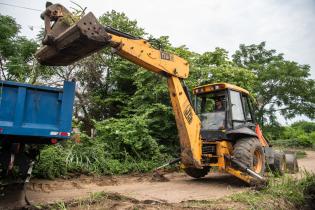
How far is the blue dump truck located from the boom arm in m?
0.64

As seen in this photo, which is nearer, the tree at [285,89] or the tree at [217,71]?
the tree at [217,71]

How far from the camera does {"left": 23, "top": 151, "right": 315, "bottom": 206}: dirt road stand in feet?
22.2

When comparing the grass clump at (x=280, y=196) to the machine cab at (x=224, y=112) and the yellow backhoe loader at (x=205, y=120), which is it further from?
the machine cab at (x=224, y=112)

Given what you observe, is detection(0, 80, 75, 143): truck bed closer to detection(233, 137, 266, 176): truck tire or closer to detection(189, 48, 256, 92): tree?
detection(233, 137, 266, 176): truck tire

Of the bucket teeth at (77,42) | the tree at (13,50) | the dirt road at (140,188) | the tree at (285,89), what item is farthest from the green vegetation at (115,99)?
the tree at (285,89)

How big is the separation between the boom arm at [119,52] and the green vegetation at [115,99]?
0.63 meters

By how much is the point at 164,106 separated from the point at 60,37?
286 inches

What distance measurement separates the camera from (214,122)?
8.85 metres

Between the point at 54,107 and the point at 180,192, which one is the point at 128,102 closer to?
the point at 180,192

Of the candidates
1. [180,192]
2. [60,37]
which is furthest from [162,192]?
[60,37]

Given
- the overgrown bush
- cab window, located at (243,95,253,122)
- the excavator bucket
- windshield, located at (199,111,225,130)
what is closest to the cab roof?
cab window, located at (243,95,253,122)

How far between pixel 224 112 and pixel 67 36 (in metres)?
4.88

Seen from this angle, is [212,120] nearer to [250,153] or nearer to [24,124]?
[250,153]

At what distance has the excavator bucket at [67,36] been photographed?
5.31 meters
